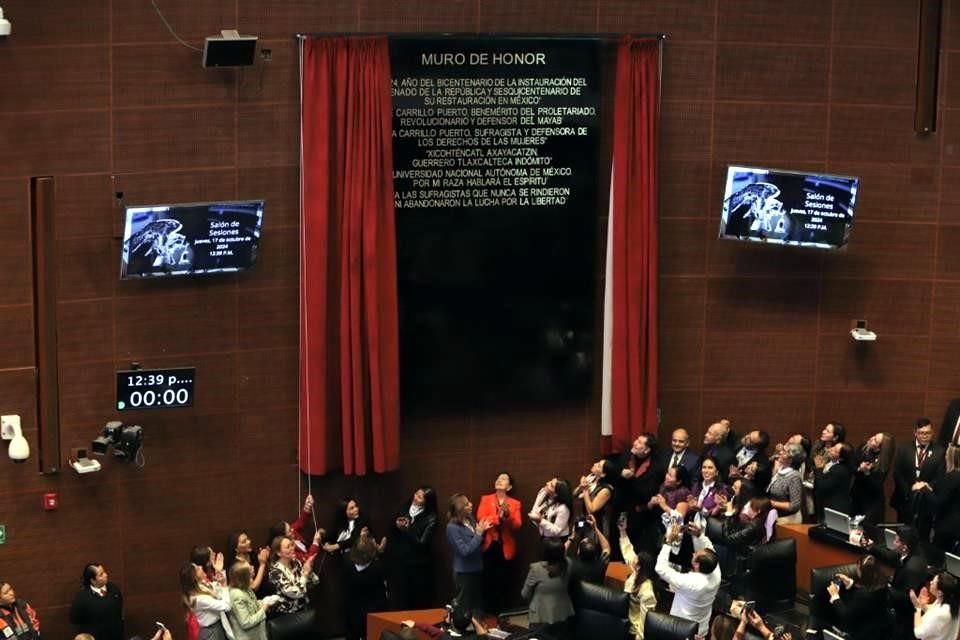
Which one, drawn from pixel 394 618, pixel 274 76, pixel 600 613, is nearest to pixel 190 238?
pixel 274 76

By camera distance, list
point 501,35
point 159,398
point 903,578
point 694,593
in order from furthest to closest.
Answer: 1. point 501,35
2. point 159,398
3. point 903,578
4. point 694,593

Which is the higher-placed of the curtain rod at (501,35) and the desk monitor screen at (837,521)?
the curtain rod at (501,35)

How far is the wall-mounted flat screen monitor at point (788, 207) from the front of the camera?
656 inches

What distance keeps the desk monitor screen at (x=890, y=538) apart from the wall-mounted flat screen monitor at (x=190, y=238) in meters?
6.00

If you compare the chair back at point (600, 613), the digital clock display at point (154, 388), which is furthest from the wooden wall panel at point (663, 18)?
the chair back at point (600, 613)

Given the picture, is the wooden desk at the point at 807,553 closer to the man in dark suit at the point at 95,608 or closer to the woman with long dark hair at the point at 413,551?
the woman with long dark hair at the point at 413,551

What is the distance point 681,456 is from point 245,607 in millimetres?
4344

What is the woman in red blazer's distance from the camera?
54.1 feet

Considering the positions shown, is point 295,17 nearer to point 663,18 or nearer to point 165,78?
point 165,78

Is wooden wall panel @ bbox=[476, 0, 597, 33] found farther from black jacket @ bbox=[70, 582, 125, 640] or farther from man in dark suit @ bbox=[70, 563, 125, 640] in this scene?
black jacket @ bbox=[70, 582, 125, 640]

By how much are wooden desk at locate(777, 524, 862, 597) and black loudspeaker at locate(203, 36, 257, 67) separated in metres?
6.39

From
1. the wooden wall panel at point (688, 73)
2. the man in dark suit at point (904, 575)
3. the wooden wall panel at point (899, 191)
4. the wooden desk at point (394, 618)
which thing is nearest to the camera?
the man in dark suit at point (904, 575)

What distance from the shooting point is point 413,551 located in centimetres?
1633

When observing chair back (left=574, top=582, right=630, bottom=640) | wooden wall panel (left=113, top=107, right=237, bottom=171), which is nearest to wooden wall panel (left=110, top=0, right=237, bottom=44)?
wooden wall panel (left=113, top=107, right=237, bottom=171)
